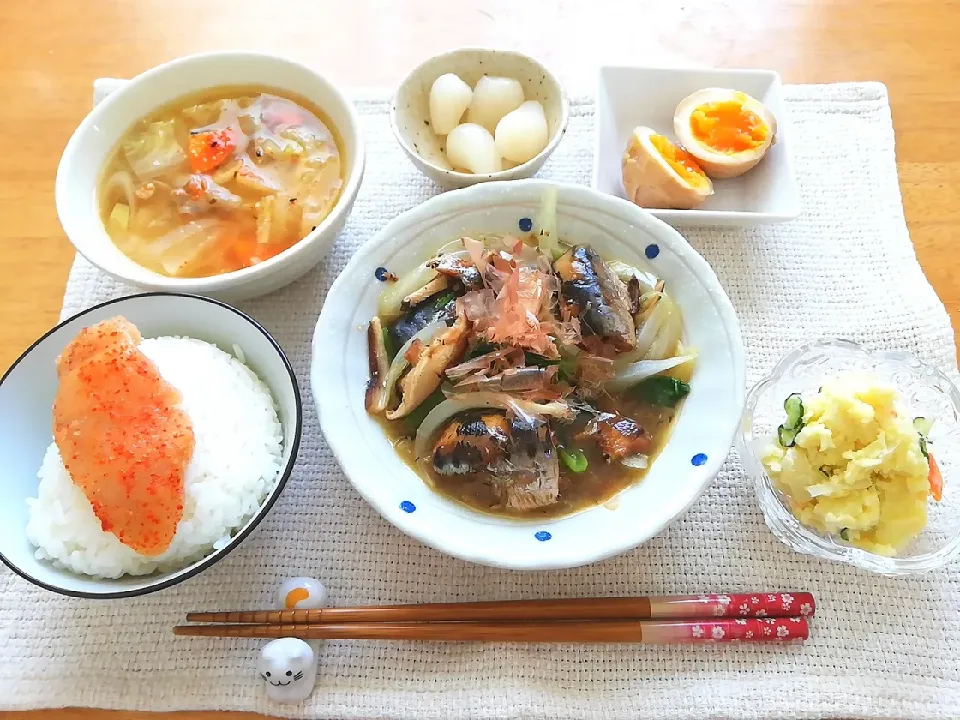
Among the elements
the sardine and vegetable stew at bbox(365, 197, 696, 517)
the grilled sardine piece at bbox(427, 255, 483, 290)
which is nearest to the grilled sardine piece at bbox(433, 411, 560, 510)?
the sardine and vegetable stew at bbox(365, 197, 696, 517)

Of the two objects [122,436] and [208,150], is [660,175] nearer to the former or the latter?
[208,150]

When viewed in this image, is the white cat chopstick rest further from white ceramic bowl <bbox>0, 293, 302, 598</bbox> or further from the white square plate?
the white square plate

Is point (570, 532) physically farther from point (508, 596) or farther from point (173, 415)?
point (173, 415)

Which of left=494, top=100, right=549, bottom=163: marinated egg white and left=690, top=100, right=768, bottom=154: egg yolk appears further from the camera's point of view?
left=690, top=100, right=768, bottom=154: egg yolk

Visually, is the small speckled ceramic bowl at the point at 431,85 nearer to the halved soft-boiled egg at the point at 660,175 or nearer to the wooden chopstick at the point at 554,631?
the halved soft-boiled egg at the point at 660,175

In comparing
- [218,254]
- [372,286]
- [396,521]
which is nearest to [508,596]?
[396,521]

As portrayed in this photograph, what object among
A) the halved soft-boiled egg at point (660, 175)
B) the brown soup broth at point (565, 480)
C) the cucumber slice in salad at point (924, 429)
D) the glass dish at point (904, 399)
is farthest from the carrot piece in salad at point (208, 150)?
the cucumber slice in salad at point (924, 429)
